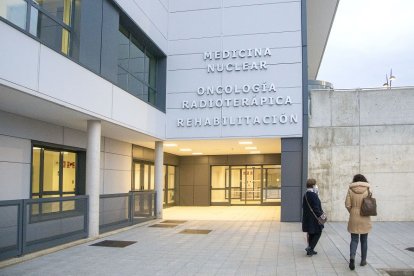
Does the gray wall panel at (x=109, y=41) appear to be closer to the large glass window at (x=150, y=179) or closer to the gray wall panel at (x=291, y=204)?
the large glass window at (x=150, y=179)

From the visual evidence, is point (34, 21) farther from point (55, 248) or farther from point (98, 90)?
point (55, 248)

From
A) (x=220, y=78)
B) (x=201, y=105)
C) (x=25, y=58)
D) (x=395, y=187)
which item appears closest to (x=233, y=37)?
(x=220, y=78)

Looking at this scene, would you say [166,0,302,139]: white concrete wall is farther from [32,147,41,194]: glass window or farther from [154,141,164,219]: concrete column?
[32,147,41,194]: glass window

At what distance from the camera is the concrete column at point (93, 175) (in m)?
11.5

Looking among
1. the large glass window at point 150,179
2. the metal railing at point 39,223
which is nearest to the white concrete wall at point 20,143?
the metal railing at point 39,223

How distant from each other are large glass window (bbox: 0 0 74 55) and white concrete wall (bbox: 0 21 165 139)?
463 mm

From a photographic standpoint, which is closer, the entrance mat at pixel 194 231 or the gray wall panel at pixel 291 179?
the entrance mat at pixel 194 231

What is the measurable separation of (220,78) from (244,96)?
119cm

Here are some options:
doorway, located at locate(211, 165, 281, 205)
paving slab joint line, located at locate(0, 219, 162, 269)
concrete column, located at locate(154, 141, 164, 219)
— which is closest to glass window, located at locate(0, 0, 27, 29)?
paving slab joint line, located at locate(0, 219, 162, 269)

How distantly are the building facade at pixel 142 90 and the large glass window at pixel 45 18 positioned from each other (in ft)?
0.09

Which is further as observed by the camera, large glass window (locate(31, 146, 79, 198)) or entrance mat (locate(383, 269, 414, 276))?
large glass window (locate(31, 146, 79, 198))

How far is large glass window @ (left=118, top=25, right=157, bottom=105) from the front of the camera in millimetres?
14844

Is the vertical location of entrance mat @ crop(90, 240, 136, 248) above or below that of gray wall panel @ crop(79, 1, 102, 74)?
below

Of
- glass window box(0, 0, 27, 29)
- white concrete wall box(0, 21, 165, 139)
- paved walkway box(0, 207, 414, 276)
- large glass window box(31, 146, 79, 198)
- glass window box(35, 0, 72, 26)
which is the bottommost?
paved walkway box(0, 207, 414, 276)
